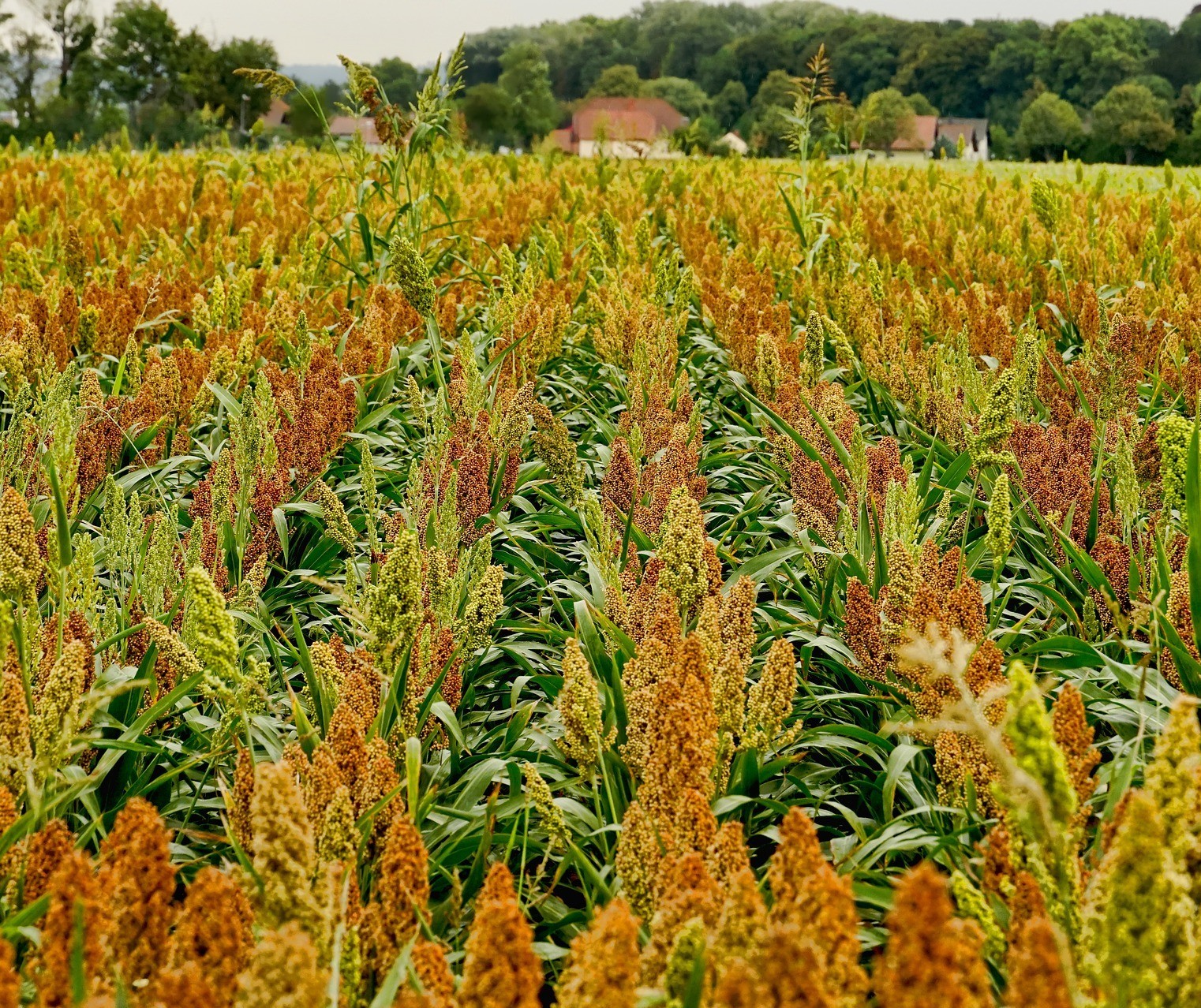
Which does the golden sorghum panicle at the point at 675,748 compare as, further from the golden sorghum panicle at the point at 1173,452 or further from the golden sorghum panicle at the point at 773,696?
the golden sorghum panicle at the point at 1173,452

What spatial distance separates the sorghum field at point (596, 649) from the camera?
1.10 meters

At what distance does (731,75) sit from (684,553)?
8652 centimetres

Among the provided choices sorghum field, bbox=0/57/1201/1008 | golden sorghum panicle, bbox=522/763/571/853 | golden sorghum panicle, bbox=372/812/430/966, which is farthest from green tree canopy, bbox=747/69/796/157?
golden sorghum panicle, bbox=372/812/430/966

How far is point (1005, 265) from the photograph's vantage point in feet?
19.6

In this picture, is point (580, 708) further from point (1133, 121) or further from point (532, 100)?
point (532, 100)

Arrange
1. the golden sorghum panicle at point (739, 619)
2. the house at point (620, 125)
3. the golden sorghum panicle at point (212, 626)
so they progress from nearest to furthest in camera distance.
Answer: the golden sorghum panicle at point (212, 626)
the golden sorghum panicle at point (739, 619)
the house at point (620, 125)

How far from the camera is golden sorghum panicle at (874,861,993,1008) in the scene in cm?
88

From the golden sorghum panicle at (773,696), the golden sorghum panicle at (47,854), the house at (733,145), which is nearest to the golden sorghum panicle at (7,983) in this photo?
the golden sorghum panicle at (47,854)

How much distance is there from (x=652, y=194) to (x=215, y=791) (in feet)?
27.1

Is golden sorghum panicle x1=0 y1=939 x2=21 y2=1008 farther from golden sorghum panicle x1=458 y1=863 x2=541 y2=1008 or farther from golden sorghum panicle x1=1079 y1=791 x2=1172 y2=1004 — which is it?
golden sorghum panicle x1=1079 y1=791 x2=1172 y2=1004

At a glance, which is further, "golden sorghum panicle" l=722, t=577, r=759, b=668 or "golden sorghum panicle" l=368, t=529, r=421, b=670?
"golden sorghum panicle" l=722, t=577, r=759, b=668

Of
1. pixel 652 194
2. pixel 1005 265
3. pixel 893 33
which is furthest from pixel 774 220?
pixel 893 33

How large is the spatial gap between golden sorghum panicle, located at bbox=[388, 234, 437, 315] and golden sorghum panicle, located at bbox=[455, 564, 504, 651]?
4.96 feet

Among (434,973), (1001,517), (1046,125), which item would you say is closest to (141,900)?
(434,973)
